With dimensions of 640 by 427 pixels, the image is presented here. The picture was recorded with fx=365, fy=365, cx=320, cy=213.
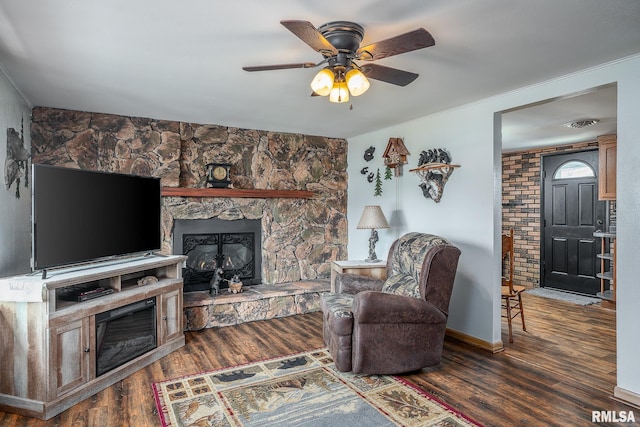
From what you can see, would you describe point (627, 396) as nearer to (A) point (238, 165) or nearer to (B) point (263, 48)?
(B) point (263, 48)

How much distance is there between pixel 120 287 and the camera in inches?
114

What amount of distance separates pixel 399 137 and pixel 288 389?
311cm

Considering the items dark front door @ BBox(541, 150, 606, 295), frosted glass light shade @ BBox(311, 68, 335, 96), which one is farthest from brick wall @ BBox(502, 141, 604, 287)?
frosted glass light shade @ BBox(311, 68, 335, 96)

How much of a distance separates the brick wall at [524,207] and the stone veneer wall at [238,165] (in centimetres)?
312

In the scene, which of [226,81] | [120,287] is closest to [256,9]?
[226,81]

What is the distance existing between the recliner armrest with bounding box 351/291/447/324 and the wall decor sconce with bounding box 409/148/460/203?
4.91 feet

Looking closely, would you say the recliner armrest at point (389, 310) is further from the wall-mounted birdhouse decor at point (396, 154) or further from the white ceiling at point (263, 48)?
the wall-mounted birdhouse decor at point (396, 154)

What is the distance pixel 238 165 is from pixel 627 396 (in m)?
4.31

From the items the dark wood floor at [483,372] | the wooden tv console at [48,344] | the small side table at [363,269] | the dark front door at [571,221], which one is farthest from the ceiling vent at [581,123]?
the wooden tv console at [48,344]

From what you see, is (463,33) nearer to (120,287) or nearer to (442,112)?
(442,112)

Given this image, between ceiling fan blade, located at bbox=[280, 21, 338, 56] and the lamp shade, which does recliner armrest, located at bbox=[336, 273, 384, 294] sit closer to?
the lamp shade

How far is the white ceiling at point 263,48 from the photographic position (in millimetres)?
1879

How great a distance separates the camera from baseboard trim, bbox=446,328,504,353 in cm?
335

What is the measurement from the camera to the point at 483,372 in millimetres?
2916
